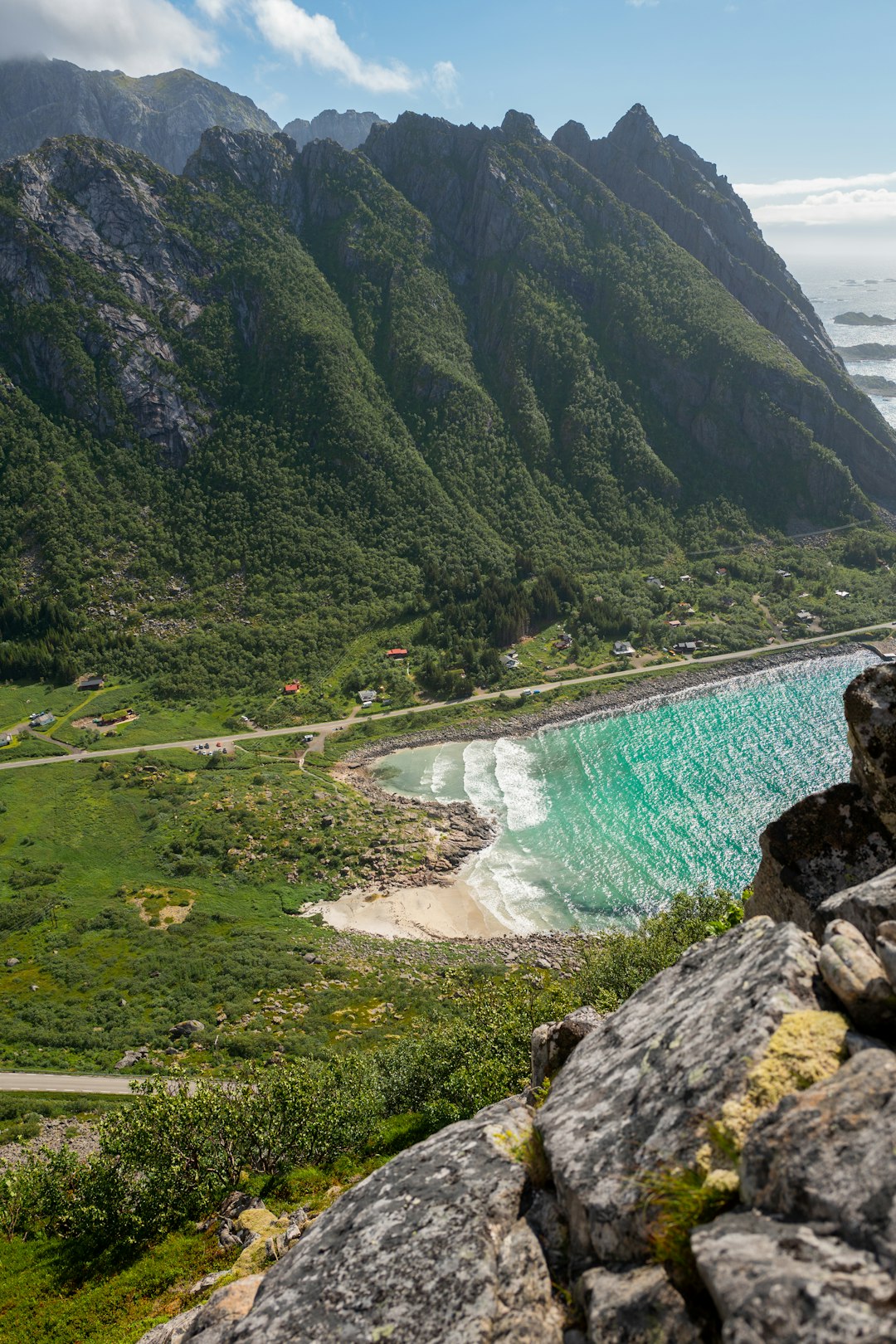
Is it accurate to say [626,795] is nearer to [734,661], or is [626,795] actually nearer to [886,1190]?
[734,661]

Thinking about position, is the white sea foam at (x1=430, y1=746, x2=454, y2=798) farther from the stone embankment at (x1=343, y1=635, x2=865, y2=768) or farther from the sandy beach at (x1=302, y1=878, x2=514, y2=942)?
the sandy beach at (x1=302, y1=878, x2=514, y2=942)

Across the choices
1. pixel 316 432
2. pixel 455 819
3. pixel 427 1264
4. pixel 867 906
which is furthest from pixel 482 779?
pixel 316 432

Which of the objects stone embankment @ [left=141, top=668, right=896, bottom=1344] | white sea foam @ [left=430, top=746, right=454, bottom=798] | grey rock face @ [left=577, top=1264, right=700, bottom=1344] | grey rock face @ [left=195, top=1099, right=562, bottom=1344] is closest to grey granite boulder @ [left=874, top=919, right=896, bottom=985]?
stone embankment @ [left=141, top=668, right=896, bottom=1344]

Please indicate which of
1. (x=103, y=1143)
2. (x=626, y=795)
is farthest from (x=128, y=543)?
(x=103, y=1143)

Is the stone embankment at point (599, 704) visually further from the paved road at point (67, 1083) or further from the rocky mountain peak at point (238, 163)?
the rocky mountain peak at point (238, 163)

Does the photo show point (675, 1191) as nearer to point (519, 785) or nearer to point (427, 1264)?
point (427, 1264)

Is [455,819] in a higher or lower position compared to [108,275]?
lower
